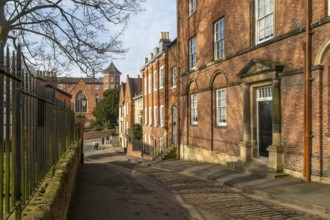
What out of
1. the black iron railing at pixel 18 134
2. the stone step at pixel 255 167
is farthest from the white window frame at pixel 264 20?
the black iron railing at pixel 18 134

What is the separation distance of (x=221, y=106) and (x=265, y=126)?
3.84 meters

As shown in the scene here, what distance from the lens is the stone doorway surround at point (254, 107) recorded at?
Result: 12000 mm

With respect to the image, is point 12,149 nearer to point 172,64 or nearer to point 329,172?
point 329,172

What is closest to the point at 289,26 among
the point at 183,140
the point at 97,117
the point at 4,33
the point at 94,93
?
the point at 4,33

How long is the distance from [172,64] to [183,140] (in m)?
7.76

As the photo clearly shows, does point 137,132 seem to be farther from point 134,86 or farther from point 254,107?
point 254,107

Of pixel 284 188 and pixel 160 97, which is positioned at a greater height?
pixel 160 97

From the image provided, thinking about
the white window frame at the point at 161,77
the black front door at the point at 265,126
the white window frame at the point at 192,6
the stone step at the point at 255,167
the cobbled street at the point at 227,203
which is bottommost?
the cobbled street at the point at 227,203

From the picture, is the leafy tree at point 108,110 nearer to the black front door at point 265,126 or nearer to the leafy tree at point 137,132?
the leafy tree at point 137,132

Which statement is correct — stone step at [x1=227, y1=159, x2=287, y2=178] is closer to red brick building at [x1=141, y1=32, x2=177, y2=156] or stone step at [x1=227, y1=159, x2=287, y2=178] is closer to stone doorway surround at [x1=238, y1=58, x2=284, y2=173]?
stone doorway surround at [x1=238, y1=58, x2=284, y2=173]

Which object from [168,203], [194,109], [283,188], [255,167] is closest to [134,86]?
[194,109]

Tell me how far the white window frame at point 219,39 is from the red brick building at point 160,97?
8.42m

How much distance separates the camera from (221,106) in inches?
670

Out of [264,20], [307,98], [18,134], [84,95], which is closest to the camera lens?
[18,134]
